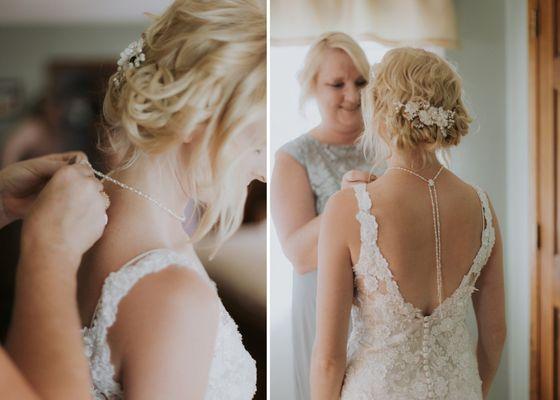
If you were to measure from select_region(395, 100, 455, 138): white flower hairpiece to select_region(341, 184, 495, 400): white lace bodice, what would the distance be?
258 millimetres

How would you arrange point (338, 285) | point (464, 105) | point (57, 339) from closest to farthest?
point (57, 339), point (338, 285), point (464, 105)

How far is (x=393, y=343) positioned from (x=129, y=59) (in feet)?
3.44

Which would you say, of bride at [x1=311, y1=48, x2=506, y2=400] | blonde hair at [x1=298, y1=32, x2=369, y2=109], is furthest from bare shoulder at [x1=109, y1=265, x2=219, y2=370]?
blonde hair at [x1=298, y1=32, x2=369, y2=109]

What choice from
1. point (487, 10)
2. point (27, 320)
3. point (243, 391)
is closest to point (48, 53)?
point (27, 320)

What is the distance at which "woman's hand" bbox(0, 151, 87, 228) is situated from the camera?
1.55 metres

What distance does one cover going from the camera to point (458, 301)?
1.64 m

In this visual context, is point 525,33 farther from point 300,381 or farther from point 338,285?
point 300,381

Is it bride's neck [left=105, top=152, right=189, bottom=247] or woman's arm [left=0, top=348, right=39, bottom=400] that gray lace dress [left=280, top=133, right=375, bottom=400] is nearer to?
bride's neck [left=105, top=152, right=189, bottom=247]

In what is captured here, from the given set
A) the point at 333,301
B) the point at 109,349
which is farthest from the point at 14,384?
the point at 333,301

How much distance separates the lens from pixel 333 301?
64.0 inches

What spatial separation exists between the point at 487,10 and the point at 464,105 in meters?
0.30

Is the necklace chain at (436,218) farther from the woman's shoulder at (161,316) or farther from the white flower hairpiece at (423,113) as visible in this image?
the woman's shoulder at (161,316)

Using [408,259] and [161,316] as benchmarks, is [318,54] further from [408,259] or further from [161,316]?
[161,316]

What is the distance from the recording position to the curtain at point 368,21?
67.9 inches
